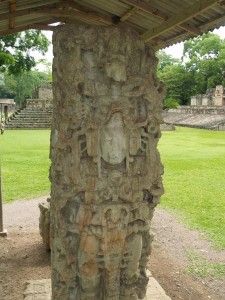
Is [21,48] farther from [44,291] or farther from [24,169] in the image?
[44,291]

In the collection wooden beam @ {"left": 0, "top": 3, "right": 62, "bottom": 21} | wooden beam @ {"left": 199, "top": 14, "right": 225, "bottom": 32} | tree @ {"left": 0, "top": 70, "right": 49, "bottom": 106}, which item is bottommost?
wooden beam @ {"left": 199, "top": 14, "right": 225, "bottom": 32}

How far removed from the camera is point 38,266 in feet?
19.1

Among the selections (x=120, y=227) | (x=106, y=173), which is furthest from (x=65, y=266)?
(x=106, y=173)

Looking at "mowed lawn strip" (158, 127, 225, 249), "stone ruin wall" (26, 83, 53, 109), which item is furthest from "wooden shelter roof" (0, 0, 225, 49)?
"stone ruin wall" (26, 83, 53, 109)

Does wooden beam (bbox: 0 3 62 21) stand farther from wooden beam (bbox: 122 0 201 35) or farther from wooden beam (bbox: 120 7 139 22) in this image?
wooden beam (bbox: 122 0 201 35)

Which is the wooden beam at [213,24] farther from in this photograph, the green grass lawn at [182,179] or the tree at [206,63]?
the tree at [206,63]

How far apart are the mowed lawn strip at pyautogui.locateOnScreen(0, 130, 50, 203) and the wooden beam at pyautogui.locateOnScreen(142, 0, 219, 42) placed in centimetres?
710

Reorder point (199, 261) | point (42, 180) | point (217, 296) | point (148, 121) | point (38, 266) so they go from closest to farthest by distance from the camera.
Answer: point (148, 121), point (217, 296), point (38, 266), point (199, 261), point (42, 180)

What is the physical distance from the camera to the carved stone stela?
3.69 metres

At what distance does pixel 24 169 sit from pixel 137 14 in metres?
9.98

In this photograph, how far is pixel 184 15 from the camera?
3.31 m

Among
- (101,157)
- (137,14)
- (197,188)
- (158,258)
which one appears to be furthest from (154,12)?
(197,188)

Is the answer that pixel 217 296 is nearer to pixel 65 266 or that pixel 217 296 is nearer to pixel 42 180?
pixel 65 266

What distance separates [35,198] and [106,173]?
6468mm
